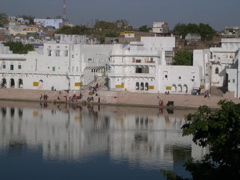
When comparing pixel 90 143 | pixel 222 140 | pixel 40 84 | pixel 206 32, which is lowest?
pixel 90 143

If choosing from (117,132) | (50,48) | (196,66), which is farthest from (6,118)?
(196,66)

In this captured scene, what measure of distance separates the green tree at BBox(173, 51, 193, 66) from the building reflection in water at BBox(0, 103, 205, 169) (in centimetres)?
699

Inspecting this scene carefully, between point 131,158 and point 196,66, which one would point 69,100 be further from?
point 131,158

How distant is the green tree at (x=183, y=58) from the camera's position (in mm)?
38237

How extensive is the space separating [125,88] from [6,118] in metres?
8.79

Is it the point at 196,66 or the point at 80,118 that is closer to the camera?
the point at 80,118

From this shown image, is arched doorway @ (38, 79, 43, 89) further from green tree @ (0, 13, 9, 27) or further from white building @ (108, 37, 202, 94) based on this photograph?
green tree @ (0, 13, 9, 27)

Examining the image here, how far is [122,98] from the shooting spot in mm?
33844

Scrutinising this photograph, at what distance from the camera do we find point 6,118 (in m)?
29.1

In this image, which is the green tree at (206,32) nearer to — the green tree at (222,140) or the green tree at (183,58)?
the green tree at (183,58)

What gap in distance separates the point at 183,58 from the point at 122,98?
6349 mm

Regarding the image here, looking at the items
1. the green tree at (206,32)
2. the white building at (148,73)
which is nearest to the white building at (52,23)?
the green tree at (206,32)

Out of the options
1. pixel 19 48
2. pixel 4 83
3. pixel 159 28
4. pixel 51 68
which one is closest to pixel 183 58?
pixel 51 68

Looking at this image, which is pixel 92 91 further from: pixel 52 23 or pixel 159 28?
pixel 52 23
